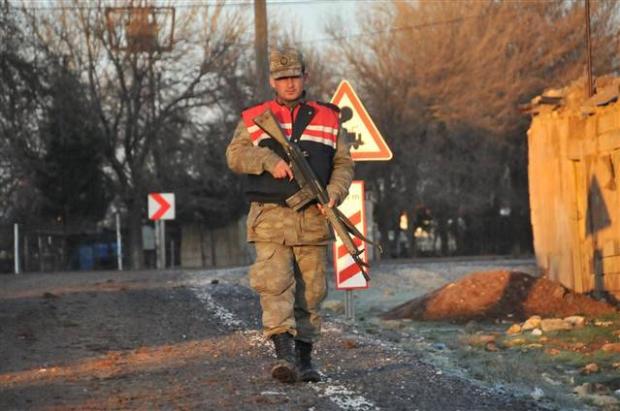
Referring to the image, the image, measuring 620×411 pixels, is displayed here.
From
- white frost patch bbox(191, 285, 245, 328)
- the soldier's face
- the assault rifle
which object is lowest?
white frost patch bbox(191, 285, 245, 328)

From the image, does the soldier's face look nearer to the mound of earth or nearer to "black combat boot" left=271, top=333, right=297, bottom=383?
"black combat boot" left=271, top=333, right=297, bottom=383

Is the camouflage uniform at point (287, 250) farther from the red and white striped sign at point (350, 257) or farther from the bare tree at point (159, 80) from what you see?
the bare tree at point (159, 80)

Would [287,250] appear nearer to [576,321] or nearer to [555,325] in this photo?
[555,325]

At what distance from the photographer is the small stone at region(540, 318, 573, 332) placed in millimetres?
10508

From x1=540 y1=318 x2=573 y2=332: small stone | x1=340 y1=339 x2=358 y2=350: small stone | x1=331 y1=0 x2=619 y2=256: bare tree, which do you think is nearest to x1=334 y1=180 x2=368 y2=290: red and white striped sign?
x1=540 y1=318 x2=573 y2=332: small stone

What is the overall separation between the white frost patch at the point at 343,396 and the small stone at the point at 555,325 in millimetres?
4343

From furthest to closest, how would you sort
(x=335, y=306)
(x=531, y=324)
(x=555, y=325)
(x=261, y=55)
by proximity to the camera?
(x=261, y=55)
(x=335, y=306)
(x=531, y=324)
(x=555, y=325)

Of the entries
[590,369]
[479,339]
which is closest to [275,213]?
[590,369]

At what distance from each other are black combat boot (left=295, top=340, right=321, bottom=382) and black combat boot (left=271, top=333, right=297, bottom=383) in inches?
3.8

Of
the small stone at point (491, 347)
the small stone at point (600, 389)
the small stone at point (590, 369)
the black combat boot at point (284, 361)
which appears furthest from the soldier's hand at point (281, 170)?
the small stone at point (491, 347)

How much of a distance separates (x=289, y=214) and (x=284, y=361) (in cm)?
92

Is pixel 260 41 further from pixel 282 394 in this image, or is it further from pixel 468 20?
pixel 282 394

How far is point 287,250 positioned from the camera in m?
6.70

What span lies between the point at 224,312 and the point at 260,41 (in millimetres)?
14129
